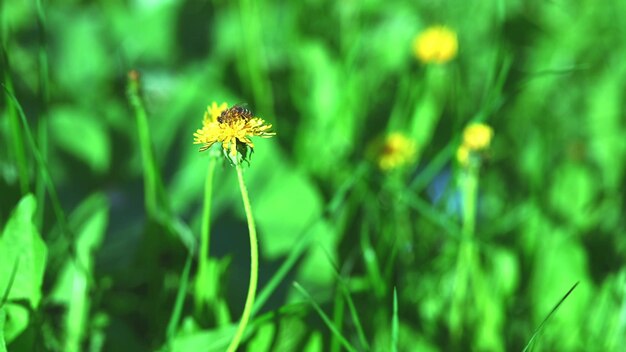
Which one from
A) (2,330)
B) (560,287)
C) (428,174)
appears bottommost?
(560,287)

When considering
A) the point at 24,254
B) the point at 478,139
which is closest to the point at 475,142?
the point at 478,139

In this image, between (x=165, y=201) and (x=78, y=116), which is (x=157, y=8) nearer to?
(x=78, y=116)

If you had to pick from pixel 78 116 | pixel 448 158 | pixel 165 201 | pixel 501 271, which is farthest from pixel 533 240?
pixel 78 116

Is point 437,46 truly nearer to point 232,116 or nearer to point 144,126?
point 144,126

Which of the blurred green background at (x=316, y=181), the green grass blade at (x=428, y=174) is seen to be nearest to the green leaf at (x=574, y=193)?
the blurred green background at (x=316, y=181)

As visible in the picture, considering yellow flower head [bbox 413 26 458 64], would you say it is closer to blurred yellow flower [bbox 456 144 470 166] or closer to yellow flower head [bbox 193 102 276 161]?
blurred yellow flower [bbox 456 144 470 166]

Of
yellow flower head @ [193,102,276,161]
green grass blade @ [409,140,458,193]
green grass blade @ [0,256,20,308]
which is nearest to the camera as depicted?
yellow flower head @ [193,102,276,161]

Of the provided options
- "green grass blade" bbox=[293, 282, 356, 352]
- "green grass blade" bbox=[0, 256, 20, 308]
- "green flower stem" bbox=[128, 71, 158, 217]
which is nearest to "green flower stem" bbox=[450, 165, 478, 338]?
"green grass blade" bbox=[293, 282, 356, 352]
